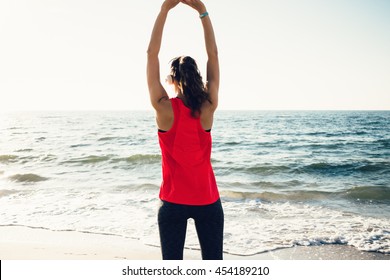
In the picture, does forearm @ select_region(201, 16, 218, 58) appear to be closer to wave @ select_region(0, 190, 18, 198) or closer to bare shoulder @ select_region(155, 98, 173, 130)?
bare shoulder @ select_region(155, 98, 173, 130)

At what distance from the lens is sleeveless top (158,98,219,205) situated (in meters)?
1.98

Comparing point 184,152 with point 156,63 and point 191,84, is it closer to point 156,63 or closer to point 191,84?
point 191,84

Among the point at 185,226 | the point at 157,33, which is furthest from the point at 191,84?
the point at 185,226

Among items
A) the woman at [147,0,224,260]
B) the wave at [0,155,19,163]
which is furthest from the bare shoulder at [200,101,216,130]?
the wave at [0,155,19,163]

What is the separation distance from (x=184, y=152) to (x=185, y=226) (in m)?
0.50

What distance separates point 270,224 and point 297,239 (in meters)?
0.91

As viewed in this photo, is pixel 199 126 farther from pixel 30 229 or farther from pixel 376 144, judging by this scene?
pixel 376 144

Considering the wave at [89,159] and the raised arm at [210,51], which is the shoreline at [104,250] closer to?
the raised arm at [210,51]

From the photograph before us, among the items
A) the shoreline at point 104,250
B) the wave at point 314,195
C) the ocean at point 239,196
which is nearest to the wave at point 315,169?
the ocean at point 239,196

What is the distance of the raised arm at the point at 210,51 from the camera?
2.13 metres

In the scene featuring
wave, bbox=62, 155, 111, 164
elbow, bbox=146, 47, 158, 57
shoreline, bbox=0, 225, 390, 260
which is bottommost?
wave, bbox=62, 155, 111, 164

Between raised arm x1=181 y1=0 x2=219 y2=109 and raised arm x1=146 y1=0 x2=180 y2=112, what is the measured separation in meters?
0.27

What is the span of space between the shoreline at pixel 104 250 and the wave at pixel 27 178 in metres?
6.42

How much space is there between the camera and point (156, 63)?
6.74ft
